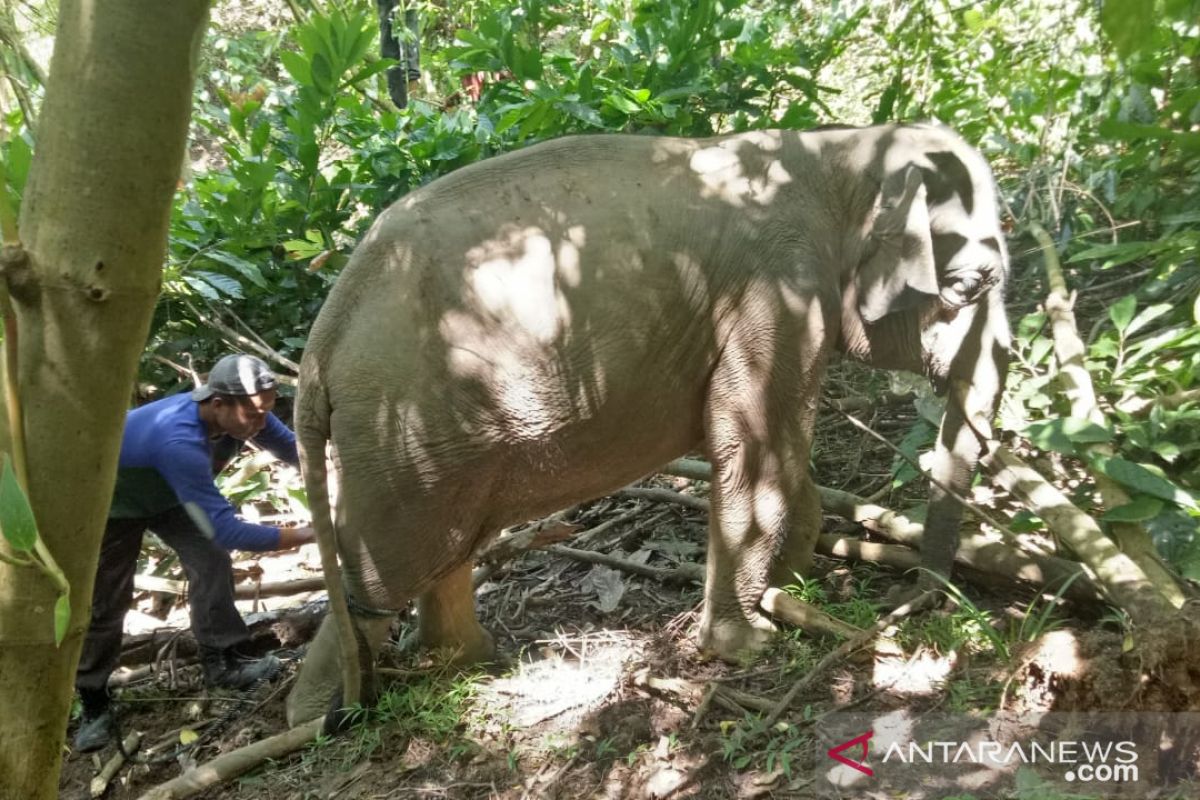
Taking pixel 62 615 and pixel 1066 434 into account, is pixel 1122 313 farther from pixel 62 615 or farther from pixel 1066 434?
pixel 62 615

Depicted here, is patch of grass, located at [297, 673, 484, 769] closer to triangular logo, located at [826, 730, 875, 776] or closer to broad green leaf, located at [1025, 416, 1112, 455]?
triangular logo, located at [826, 730, 875, 776]

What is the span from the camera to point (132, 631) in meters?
4.66

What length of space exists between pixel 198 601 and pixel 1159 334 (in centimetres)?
454

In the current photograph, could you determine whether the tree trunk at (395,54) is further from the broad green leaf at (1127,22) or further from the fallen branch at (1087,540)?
the broad green leaf at (1127,22)

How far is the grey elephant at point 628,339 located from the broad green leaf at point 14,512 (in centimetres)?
214

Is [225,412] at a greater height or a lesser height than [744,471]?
greater

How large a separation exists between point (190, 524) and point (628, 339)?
2.28 metres

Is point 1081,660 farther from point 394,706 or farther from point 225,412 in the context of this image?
point 225,412

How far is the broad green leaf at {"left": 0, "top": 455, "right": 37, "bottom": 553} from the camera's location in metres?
0.87

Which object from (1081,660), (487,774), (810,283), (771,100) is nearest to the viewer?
(1081,660)

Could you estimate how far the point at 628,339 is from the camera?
10.6 ft

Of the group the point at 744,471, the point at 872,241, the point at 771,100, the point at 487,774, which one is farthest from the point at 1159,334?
the point at 487,774

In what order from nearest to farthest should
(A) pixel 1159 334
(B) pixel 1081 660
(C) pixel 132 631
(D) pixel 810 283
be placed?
1. (B) pixel 1081 660
2. (D) pixel 810 283
3. (A) pixel 1159 334
4. (C) pixel 132 631

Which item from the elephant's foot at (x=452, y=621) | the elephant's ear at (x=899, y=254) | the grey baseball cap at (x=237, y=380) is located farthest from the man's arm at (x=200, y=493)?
the elephant's ear at (x=899, y=254)
